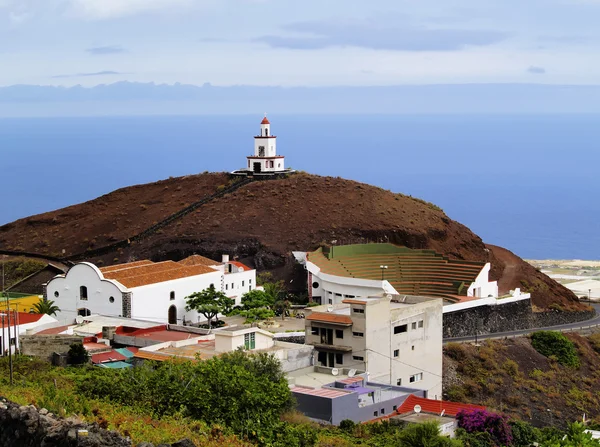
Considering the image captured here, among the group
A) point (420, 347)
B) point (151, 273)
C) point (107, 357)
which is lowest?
point (420, 347)

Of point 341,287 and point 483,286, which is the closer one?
point 341,287

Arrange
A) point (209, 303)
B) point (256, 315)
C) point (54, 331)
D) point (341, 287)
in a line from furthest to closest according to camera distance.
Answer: point (341, 287) → point (209, 303) → point (256, 315) → point (54, 331)

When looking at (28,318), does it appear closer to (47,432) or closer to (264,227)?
(264,227)

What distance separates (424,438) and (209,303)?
28.7 meters

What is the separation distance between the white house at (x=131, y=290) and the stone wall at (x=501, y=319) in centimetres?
1278

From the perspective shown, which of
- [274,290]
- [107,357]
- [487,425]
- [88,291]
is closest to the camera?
[487,425]

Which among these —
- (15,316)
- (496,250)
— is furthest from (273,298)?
(496,250)

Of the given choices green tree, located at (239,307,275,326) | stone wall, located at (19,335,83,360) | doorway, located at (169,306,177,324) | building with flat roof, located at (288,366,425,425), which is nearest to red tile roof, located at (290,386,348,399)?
building with flat roof, located at (288,366,425,425)

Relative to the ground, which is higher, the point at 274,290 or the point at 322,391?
the point at 274,290

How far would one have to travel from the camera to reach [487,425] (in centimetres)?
3431

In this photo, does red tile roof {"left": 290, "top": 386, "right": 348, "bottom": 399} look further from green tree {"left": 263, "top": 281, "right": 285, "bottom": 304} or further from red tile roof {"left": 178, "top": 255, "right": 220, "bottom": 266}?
red tile roof {"left": 178, "top": 255, "right": 220, "bottom": 266}

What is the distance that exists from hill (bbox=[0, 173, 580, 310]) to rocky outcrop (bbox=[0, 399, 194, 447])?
153 feet

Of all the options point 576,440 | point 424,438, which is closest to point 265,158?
point 576,440

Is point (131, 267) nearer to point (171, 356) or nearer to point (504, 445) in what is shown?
point (171, 356)
